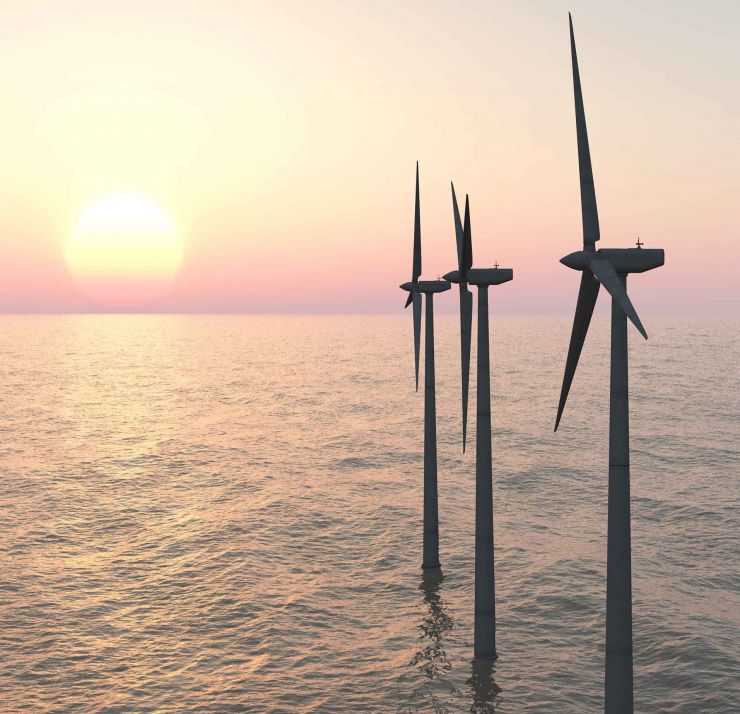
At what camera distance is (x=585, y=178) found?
21359 mm

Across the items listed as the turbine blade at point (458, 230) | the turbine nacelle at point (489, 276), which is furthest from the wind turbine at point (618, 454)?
the turbine blade at point (458, 230)

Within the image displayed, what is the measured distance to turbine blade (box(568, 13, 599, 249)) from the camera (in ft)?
69.4

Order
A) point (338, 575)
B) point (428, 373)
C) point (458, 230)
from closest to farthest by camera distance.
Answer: point (458, 230)
point (428, 373)
point (338, 575)

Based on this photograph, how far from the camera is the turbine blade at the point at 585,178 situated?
69.4 ft

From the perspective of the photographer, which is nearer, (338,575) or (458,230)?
(458,230)

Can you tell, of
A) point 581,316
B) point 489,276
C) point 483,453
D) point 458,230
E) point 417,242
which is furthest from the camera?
point 417,242

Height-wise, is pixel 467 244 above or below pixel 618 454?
above

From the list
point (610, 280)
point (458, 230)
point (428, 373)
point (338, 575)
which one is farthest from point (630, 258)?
point (338, 575)

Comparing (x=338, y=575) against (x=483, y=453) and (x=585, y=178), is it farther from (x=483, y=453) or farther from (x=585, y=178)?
(x=585, y=178)

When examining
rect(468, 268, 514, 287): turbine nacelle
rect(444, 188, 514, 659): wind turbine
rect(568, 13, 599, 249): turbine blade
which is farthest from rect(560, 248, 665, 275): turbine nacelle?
rect(468, 268, 514, 287): turbine nacelle

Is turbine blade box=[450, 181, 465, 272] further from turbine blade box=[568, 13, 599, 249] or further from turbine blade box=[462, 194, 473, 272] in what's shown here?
turbine blade box=[568, 13, 599, 249]

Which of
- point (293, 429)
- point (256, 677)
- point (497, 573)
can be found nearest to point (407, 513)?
Answer: point (497, 573)

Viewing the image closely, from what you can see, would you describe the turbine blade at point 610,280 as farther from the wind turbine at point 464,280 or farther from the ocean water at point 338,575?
the ocean water at point 338,575

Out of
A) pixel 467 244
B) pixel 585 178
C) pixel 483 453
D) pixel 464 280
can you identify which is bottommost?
pixel 483 453
